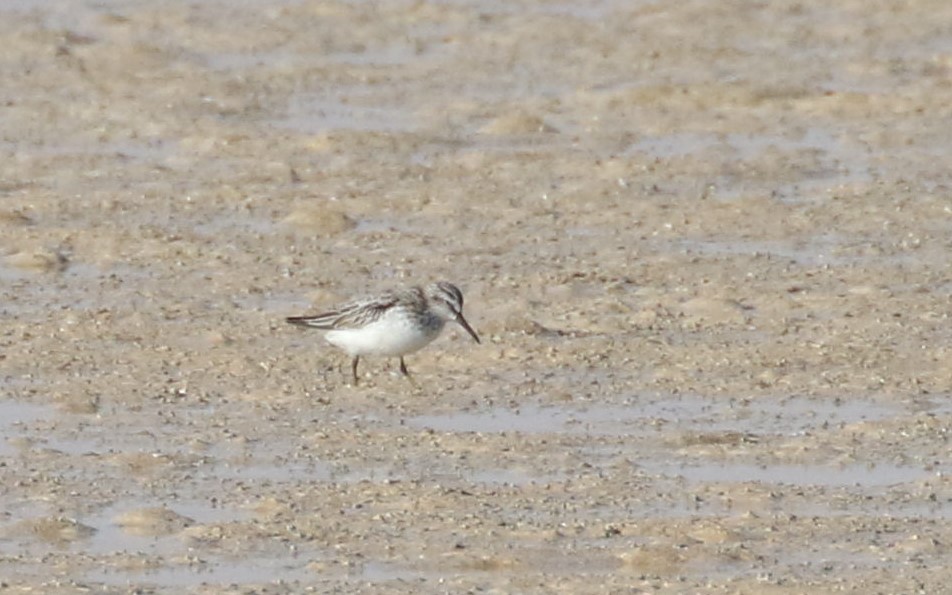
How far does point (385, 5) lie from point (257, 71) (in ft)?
8.64

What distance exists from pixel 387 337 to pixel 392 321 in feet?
0.26

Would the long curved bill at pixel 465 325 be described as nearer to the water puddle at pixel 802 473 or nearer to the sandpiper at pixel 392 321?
the sandpiper at pixel 392 321

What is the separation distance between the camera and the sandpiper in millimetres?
12211

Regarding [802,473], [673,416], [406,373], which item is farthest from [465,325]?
[802,473]

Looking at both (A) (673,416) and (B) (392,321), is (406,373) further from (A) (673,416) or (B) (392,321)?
(A) (673,416)

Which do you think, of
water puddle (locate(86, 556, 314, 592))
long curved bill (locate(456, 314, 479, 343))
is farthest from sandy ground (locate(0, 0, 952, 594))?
long curved bill (locate(456, 314, 479, 343))

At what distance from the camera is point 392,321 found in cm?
1220

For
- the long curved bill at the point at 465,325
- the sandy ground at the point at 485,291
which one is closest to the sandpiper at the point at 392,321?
the long curved bill at the point at 465,325

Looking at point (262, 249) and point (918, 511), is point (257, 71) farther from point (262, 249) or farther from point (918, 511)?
point (918, 511)

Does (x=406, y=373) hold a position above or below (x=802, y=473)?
below

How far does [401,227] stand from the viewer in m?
15.1

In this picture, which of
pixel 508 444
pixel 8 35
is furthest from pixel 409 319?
pixel 8 35

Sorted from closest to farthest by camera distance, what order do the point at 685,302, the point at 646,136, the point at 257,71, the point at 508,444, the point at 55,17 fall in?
1. the point at 508,444
2. the point at 685,302
3. the point at 646,136
4. the point at 257,71
5. the point at 55,17

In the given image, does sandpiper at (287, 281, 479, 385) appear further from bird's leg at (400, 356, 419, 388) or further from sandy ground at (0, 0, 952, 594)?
sandy ground at (0, 0, 952, 594)
